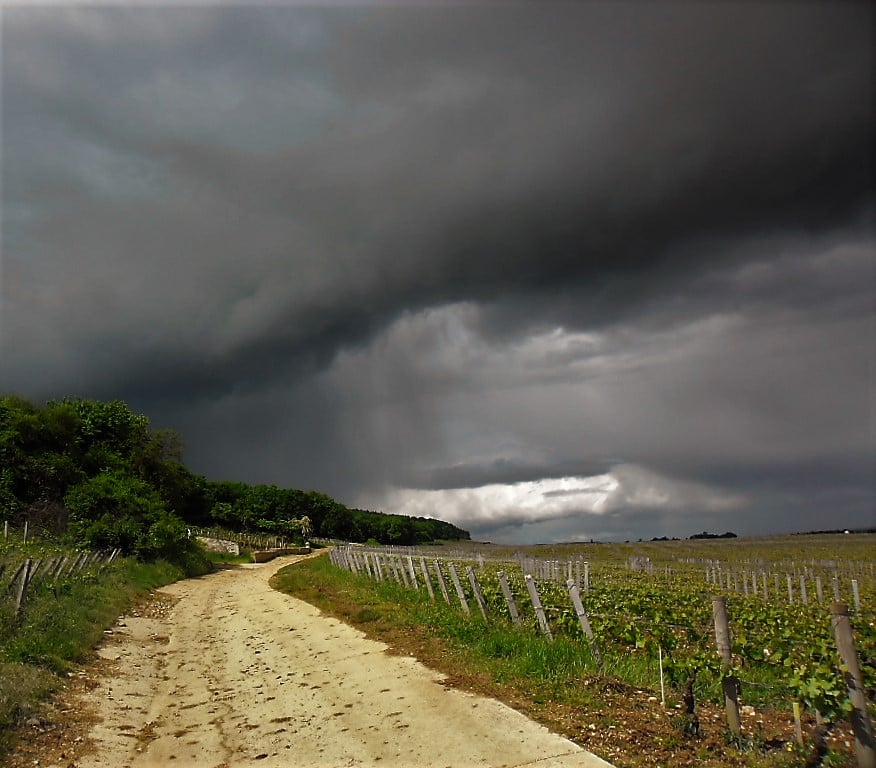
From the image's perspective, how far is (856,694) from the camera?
6.45 meters

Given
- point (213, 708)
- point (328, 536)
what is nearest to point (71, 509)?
point (213, 708)

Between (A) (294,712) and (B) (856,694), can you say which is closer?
(B) (856,694)

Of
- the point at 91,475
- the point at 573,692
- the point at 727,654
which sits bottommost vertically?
the point at 573,692

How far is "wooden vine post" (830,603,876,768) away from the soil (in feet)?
8.07

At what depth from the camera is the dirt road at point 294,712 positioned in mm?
7855

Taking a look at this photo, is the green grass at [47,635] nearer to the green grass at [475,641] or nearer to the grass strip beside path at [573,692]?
the grass strip beside path at [573,692]

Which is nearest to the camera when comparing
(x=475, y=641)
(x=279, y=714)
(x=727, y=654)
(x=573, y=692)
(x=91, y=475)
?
(x=727, y=654)

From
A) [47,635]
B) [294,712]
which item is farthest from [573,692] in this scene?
[47,635]

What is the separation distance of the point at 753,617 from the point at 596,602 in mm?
3778

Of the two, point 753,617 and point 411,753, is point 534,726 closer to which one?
point 411,753

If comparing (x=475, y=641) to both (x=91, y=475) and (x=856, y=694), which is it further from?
(x=91, y=475)

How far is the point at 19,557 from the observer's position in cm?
2308

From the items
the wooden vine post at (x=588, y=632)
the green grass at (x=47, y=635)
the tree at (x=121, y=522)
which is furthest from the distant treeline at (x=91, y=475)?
the wooden vine post at (x=588, y=632)

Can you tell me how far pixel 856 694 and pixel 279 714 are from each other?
7589 millimetres
